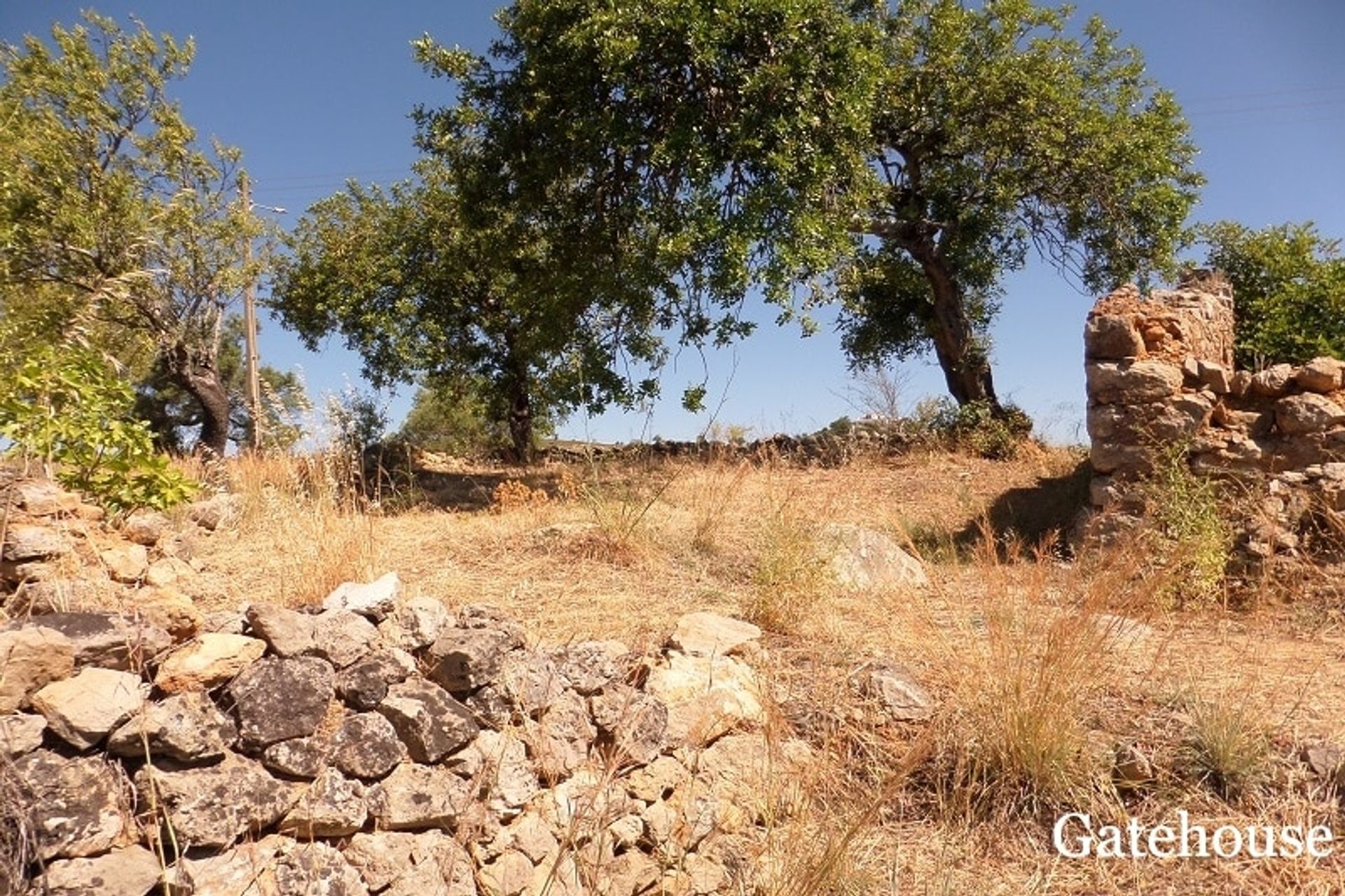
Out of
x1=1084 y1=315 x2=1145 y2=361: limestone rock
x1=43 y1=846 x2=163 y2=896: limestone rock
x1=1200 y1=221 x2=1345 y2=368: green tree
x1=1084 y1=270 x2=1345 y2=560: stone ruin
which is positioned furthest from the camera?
x1=1200 y1=221 x2=1345 y2=368: green tree

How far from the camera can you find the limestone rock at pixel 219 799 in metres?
2.13

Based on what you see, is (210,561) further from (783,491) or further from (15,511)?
(783,491)

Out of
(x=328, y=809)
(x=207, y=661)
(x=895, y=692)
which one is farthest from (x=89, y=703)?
(x=895, y=692)

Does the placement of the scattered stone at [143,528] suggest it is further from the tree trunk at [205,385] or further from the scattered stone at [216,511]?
the tree trunk at [205,385]

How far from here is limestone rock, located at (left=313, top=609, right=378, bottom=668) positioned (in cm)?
266

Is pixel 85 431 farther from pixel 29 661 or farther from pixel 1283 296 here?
pixel 1283 296

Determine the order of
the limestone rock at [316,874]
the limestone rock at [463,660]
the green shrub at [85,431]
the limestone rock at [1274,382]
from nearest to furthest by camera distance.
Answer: the limestone rock at [316,874] < the limestone rock at [463,660] < the green shrub at [85,431] < the limestone rock at [1274,382]

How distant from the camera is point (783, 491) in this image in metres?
8.26

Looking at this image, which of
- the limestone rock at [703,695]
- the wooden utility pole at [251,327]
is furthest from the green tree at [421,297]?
the limestone rock at [703,695]

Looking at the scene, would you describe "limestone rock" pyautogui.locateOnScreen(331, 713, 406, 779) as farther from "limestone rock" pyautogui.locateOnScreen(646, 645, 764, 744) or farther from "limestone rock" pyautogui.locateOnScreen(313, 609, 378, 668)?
"limestone rock" pyautogui.locateOnScreen(646, 645, 764, 744)

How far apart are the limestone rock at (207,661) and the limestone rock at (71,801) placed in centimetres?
28

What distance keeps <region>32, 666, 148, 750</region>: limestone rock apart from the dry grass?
4.44 ft

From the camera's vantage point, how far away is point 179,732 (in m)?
2.21

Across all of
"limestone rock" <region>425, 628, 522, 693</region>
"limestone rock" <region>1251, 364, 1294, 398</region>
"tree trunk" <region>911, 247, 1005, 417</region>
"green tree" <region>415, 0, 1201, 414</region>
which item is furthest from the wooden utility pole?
"limestone rock" <region>1251, 364, 1294, 398</region>
